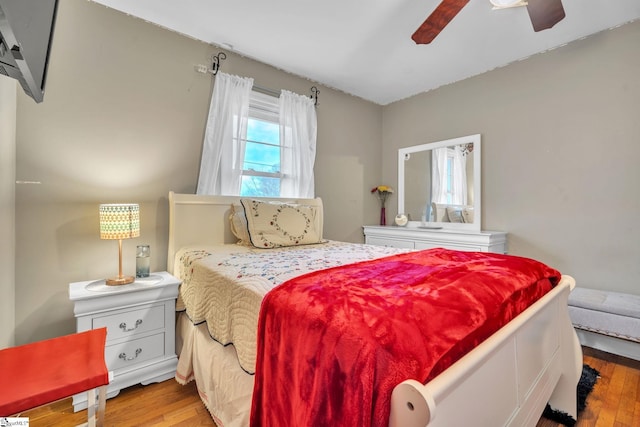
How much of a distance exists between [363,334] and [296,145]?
251 centimetres

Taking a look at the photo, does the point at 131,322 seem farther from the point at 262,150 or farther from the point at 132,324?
the point at 262,150

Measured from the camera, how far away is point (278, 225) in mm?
2307

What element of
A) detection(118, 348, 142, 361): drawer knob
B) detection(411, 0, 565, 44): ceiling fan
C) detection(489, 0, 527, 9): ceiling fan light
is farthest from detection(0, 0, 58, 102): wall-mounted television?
detection(489, 0, 527, 9): ceiling fan light

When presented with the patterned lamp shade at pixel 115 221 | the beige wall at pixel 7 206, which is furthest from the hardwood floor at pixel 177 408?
the patterned lamp shade at pixel 115 221

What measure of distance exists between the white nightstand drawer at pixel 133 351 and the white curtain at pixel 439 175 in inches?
116

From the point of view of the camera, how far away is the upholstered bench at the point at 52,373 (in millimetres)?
915

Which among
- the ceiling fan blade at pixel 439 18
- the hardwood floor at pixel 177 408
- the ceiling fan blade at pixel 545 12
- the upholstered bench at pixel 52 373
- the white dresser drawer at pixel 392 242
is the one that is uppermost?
the ceiling fan blade at pixel 545 12

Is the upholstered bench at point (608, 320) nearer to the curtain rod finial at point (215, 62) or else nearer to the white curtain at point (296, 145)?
the white curtain at point (296, 145)

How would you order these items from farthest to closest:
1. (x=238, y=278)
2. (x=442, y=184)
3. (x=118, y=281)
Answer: (x=442, y=184) < (x=118, y=281) < (x=238, y=278)

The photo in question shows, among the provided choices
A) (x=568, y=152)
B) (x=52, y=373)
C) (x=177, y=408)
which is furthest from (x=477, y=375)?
(x=568, y=152)

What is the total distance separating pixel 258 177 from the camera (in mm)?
2834

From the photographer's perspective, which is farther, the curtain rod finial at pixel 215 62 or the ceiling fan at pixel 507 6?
the curtain rod finial at pixel 215 62

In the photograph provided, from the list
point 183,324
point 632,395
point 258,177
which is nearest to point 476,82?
point 258,177

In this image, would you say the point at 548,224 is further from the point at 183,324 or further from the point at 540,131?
the point at 183,324
